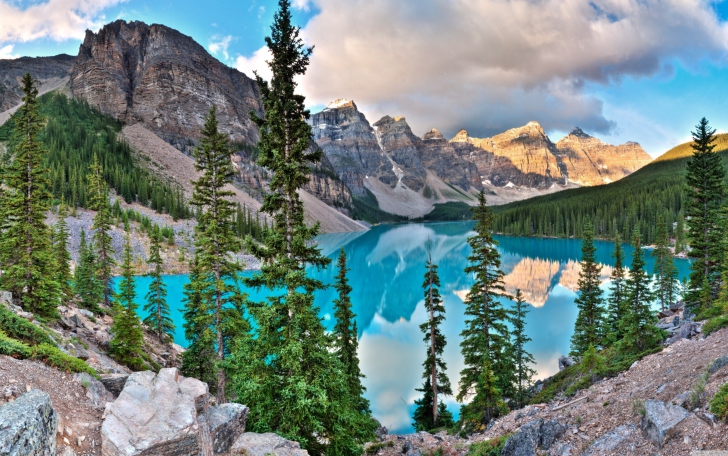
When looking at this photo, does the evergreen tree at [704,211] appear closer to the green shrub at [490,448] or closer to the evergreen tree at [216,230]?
the green shrub at [490,448]

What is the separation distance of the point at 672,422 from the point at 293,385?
28.9 ft

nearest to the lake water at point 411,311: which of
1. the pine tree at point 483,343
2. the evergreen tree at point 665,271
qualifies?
the pine tree at point 483,343

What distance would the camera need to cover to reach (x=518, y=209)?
561ft

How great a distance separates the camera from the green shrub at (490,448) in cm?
1069

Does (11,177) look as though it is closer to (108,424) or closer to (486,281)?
(108,424)

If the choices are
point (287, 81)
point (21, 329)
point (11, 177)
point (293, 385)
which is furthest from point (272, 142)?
point (11, 177)

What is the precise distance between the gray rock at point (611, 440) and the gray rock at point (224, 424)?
8478 millimetres

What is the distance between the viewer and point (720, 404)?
658 cm

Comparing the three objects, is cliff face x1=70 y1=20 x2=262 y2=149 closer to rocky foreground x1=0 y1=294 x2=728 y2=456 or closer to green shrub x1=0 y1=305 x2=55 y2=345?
green shrub x1=0 y1=305 x2=55 y2=345

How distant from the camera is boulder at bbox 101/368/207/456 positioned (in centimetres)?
686

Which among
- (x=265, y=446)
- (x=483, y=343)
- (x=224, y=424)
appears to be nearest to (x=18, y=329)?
(x=224, y=424)

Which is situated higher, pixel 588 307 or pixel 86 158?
pixel 86 158

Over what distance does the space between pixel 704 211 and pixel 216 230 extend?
108ft

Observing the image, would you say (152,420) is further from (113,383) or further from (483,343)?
(483,343)
